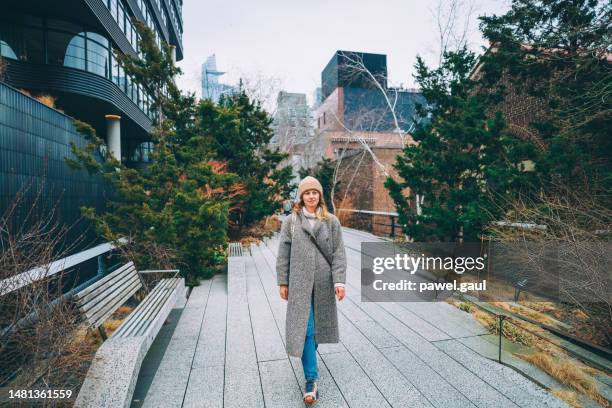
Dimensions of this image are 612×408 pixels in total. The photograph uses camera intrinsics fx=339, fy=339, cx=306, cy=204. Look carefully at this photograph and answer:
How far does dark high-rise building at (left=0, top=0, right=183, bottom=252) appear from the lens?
6.53m

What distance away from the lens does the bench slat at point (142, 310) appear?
3212 millimetres

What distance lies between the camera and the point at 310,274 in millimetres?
2975

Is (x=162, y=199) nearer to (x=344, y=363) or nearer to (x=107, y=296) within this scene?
(x=107, y=296)

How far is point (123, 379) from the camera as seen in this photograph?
2527mm

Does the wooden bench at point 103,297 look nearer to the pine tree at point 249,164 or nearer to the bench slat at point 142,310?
the bench slat at point 142,310

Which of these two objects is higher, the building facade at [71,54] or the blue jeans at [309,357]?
the building facade at [71,54]

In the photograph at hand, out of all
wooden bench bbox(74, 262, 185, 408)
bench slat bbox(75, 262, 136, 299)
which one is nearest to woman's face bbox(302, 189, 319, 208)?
wooden bench bbox(74, 262, 185, 408)

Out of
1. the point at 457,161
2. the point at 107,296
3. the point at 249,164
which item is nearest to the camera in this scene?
the point at 107,296

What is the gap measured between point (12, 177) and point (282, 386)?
6.49 meters

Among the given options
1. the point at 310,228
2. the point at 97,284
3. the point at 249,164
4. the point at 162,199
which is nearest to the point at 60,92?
the point at 249,164

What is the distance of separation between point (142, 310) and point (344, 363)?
2.33m

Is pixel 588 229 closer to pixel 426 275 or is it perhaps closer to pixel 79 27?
pixel 426 275

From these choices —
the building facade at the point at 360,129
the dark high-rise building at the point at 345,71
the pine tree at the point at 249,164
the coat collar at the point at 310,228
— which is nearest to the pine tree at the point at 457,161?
the coat collar at the point at 310,228

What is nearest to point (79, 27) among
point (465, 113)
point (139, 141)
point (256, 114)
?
Answer: point (256, 114)
